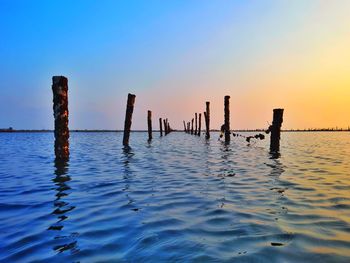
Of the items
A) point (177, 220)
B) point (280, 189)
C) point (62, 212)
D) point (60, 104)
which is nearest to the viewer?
point (177, 220)

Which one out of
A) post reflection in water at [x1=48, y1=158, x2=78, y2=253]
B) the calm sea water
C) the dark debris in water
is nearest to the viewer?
the calm sea water

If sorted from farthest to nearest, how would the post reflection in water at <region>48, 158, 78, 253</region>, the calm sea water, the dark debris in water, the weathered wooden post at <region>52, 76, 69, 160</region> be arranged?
1. the weathered wooden post at <region>52, 76, 69, 160</region>
2. the dark debris in water
3. the post reflection in water at <region>48, 158, 78, 253</region>
4. the calm sea water

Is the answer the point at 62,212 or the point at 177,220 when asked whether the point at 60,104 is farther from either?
the point at 177,220

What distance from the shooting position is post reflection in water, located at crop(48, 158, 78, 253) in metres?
3.52

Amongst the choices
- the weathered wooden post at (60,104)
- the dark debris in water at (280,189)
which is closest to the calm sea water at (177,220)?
the dark debris in water at (280,189)

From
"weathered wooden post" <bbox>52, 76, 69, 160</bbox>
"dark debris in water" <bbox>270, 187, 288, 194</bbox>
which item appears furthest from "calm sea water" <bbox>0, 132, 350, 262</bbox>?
"weathered wooden post" <bbox>52, 76, 69, 160</bbox>

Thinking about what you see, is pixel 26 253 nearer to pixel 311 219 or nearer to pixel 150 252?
pixel 150 252

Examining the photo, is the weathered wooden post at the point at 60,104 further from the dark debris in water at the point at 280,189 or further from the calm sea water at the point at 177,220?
the dark debris in water at the point at 280,189

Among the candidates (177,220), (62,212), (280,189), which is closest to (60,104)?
(62,212)

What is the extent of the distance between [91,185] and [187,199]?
271 centimetres

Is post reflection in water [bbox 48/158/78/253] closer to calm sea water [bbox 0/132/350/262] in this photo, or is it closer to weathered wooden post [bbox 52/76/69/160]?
calm sea water [bbox 0/132/350/262]

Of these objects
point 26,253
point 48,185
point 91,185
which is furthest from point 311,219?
point 48,185

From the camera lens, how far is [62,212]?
5.04m

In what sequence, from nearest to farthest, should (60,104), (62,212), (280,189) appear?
(62,212) → (280,189) → (60,104)
